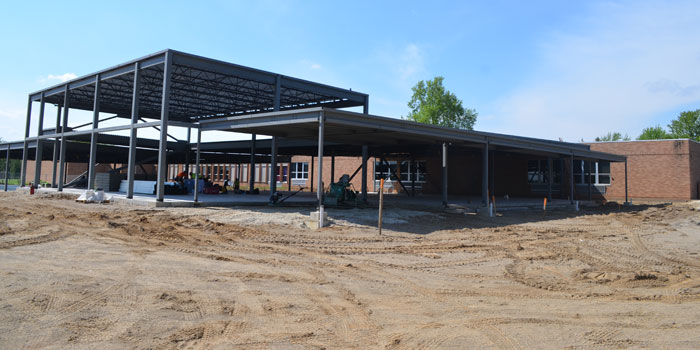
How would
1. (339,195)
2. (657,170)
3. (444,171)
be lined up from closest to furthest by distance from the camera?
(444,171) < (339,195) < (657,170)

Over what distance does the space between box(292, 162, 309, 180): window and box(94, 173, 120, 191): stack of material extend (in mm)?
20403

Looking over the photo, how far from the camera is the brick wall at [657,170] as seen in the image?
30094 mm

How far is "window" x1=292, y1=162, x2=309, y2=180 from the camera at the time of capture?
45362 millimetres

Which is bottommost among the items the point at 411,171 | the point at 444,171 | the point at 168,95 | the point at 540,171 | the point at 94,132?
the point at 444,171

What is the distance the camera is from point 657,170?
3114 cm

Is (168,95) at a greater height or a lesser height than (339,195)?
greater

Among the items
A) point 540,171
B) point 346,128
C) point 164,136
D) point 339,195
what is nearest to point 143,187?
point 164,136

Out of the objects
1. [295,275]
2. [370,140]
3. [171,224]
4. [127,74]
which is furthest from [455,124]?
[295,275]

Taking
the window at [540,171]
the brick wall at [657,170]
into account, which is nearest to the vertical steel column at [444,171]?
the window at [540,171]

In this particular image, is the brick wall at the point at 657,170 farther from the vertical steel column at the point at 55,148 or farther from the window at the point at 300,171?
the vertical steel column at the point at 55,148

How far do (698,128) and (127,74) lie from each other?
85.6 m

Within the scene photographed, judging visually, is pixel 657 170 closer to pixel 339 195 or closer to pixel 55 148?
pixel 339 195

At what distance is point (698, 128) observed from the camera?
70.1 meters

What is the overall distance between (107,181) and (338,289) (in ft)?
86.8
